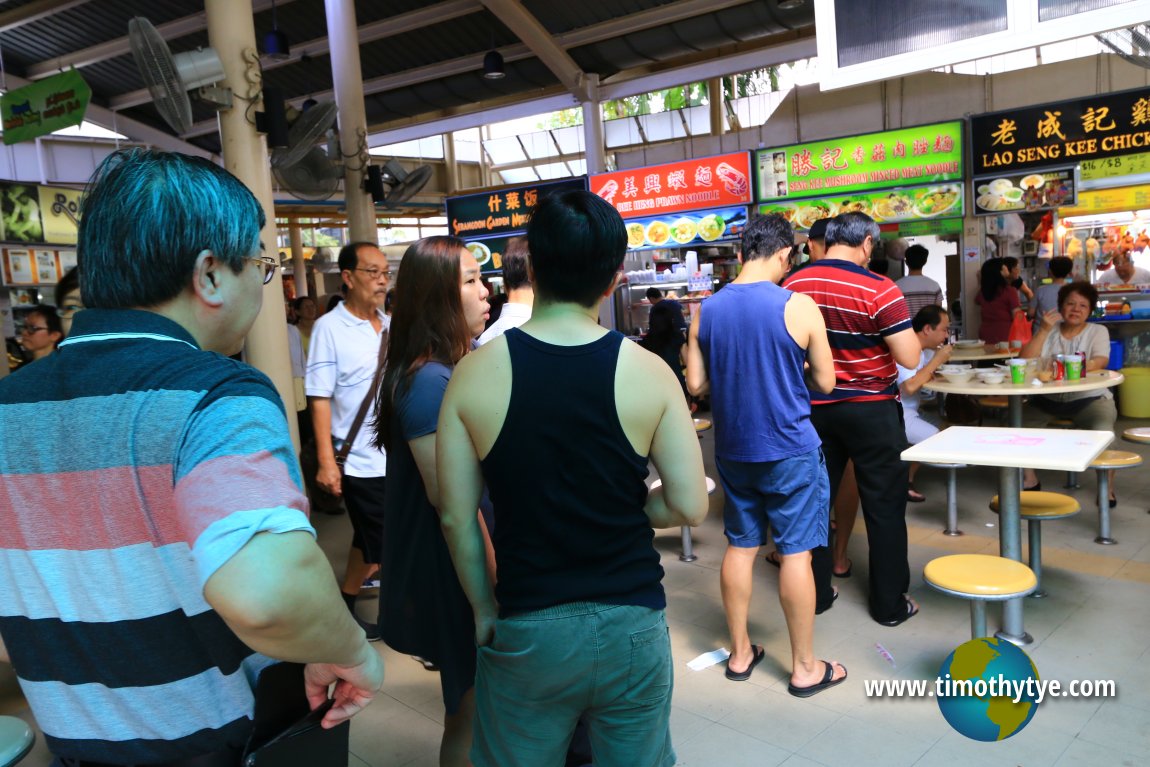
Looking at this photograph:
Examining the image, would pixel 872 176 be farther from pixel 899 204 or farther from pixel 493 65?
pixel 493 65

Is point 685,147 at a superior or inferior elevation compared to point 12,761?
superior

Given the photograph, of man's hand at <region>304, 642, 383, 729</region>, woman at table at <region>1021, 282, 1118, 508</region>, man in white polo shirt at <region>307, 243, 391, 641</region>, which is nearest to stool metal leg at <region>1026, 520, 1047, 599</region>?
woman at table at <region>1021, 282, 1118, 508</region>

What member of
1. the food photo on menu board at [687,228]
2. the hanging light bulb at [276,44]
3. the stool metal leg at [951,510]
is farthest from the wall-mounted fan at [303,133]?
the stool metal leg at [951,510]

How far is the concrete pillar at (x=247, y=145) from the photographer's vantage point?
4.83 metres

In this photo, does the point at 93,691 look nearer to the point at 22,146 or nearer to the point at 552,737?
the point at 552,737

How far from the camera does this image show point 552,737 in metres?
1.56

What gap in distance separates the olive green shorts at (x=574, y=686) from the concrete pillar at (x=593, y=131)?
898cm

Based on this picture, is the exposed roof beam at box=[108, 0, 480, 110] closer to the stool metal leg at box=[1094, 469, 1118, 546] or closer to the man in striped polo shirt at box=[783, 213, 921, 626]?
the man in striped polo shirt at box=[783, 213, 921, 626]

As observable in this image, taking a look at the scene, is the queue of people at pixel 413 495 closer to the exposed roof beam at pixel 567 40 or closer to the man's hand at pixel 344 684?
the man's hand at pixel 344 684

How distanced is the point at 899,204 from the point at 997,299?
1322 millimetres

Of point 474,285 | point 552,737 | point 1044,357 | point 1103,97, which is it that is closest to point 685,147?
point 1103,97

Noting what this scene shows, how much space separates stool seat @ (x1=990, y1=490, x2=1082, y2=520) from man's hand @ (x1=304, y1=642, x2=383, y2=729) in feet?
10.3

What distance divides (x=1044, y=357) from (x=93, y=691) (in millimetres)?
5470

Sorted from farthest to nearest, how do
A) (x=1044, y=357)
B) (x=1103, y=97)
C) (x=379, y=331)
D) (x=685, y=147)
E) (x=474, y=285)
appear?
(x=685, y=147) → (x=1103, y=97) → (x=1044, y=357) → (x=379, y=331) → (x=474, y=285)
